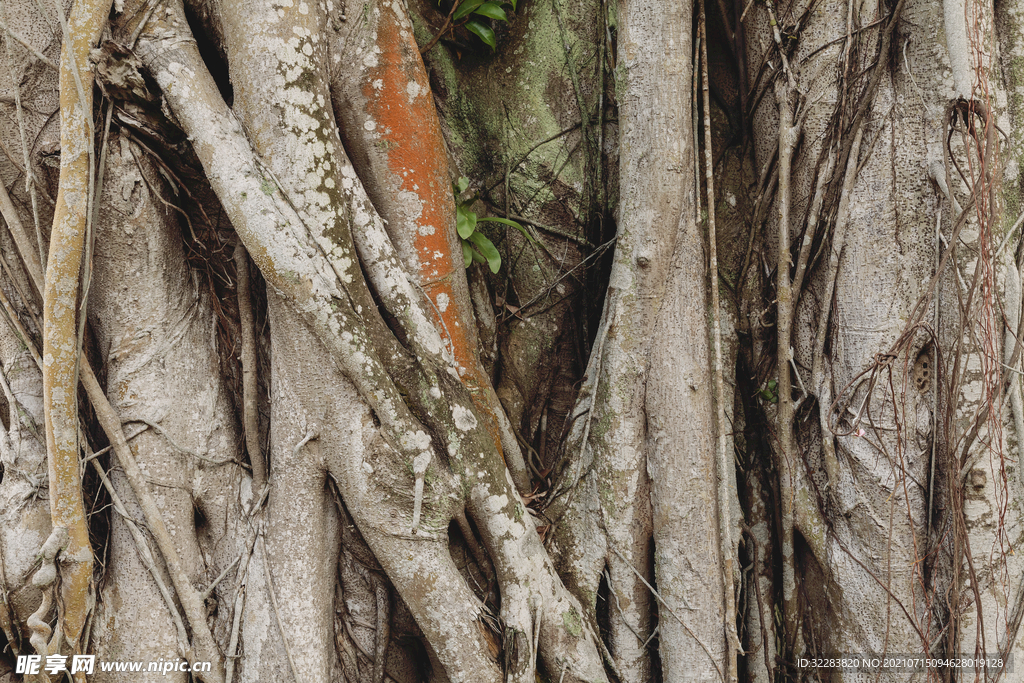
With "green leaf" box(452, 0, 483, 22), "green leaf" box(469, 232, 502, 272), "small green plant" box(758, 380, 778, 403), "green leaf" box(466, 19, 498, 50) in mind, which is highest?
"green leaf" box(452, 0, 483, 22)

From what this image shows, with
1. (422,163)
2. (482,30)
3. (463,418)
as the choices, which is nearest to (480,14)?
(482,30)

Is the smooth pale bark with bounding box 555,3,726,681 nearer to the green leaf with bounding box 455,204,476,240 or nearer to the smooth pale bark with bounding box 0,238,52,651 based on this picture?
the green leaf with bounding box 455,204,476,240

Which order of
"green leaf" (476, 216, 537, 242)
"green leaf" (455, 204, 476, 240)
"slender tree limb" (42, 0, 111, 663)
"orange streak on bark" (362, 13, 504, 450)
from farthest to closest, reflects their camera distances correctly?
"green leaf" (476, 216, 537, 242), "green leaf" (455, 204, 476, 240), "orange streak on bark" (362, 13, 504, 450), "slender tree limb" (42, 0, 111, 663)

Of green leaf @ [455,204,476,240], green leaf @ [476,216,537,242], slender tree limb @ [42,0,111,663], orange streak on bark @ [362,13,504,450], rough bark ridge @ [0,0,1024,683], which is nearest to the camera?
slender tree limb @ [42,0,111,663]

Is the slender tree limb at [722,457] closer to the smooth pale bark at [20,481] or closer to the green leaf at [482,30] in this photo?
the green leaf at [482,30]

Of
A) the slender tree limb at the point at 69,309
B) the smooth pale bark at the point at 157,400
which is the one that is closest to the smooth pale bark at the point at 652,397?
the smooth pale bark at the point at 157,400

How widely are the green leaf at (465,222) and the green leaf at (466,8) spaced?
747 millimetres

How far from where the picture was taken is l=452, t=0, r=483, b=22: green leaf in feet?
7.39

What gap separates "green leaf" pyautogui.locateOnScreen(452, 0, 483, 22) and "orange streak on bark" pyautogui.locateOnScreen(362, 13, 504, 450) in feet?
1.08

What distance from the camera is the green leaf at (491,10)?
7.35 ft

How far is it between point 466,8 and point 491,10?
0.09m

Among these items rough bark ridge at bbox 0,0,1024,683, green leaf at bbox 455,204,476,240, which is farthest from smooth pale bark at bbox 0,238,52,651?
green leaf at bbox 455,204,476,240

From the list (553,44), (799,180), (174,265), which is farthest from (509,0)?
(174,265)

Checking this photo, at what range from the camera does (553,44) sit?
2.45m
